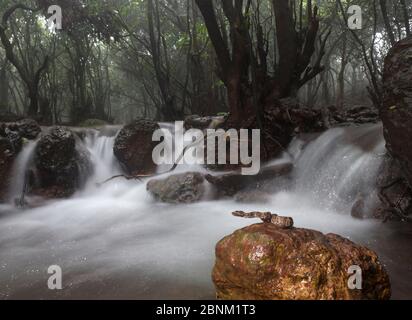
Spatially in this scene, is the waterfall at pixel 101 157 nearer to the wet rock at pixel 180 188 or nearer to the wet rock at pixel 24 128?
the wet rock at pixel 24 128

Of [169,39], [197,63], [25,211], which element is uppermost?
[169,39]

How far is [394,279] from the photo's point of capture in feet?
8.06

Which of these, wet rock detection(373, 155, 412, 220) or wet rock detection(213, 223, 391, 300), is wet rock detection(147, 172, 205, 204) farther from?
wet rock detection(213, 223, 391, 300)

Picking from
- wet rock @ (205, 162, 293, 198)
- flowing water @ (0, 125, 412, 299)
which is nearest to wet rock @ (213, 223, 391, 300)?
flowing water @ (0, 125, 412, 299)

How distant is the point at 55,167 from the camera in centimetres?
750

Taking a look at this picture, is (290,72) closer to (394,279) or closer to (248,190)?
(248,190)

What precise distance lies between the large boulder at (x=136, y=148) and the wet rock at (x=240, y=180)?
265 centimetres

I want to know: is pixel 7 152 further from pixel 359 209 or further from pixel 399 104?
pixel 399 104

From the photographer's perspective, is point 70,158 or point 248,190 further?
point 70,158

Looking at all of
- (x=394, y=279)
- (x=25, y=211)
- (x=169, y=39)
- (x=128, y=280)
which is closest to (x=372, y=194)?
(x=394, y=279)

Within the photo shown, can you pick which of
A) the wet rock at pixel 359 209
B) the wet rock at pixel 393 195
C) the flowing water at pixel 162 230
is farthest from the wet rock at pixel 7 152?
the wet rock at pixel 393 195

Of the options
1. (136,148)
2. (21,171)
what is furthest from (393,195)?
(21,171)

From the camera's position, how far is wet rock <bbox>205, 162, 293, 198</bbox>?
589 cm

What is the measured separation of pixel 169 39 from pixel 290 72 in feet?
42.9
